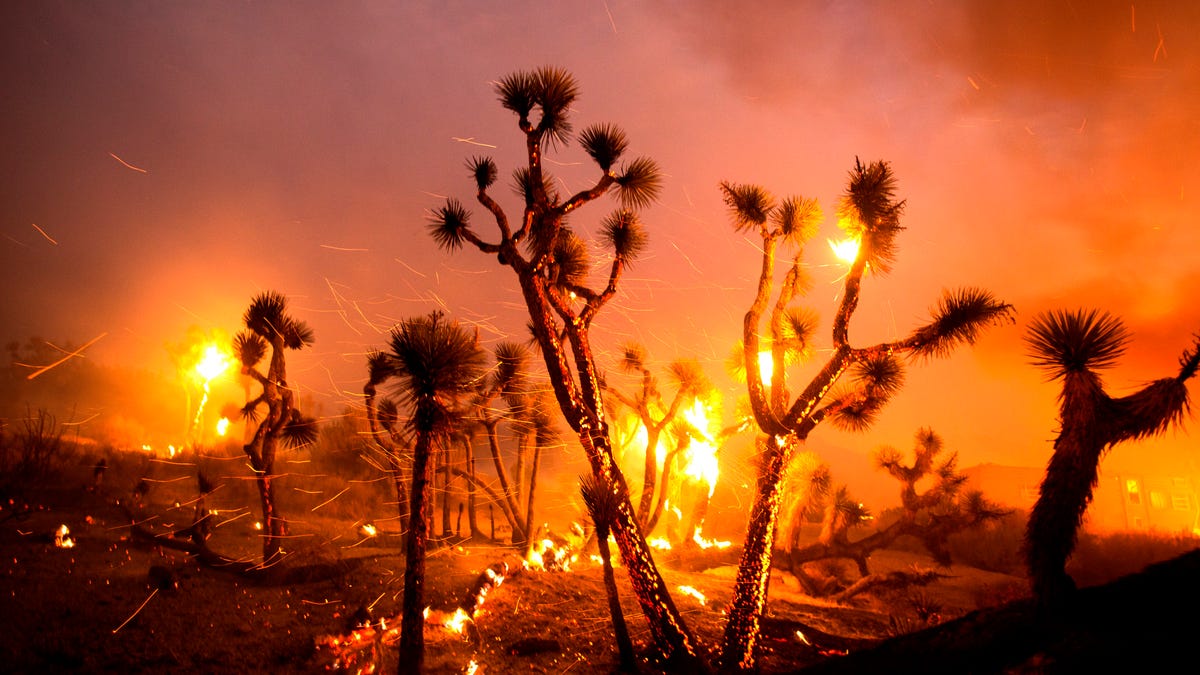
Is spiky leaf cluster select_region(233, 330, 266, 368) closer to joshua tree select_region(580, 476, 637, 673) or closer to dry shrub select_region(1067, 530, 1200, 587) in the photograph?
joshua tree select_region(580, 476, 637, 673)

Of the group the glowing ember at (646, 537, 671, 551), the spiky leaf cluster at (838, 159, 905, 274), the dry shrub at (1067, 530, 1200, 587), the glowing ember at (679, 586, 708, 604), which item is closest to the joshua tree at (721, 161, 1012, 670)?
the spiky leaf cluster at (838, 159, 905, 274)

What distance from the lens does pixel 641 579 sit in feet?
19.5

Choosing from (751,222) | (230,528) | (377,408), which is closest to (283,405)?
(377,408)

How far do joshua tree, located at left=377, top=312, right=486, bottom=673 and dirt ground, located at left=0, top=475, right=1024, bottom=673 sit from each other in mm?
1114

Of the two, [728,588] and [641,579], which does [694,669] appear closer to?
[641,579]

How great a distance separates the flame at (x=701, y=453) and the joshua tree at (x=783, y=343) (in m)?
5.15

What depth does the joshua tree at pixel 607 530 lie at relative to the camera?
5.76 metres

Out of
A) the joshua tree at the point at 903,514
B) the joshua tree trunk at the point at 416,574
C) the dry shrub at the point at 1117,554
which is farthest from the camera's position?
the dry shrub at the point at 1117,554

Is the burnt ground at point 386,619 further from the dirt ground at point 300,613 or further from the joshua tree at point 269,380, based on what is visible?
the joshua tree at point 269,380

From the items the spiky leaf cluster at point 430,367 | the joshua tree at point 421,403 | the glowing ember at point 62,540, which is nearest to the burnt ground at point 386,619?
the glowing ember at point 62,540

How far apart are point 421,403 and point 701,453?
414 inches

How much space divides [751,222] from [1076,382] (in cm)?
458

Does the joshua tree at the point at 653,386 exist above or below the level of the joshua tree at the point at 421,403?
above

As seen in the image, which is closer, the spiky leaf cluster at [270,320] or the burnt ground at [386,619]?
the burnt ground at [386,619]
